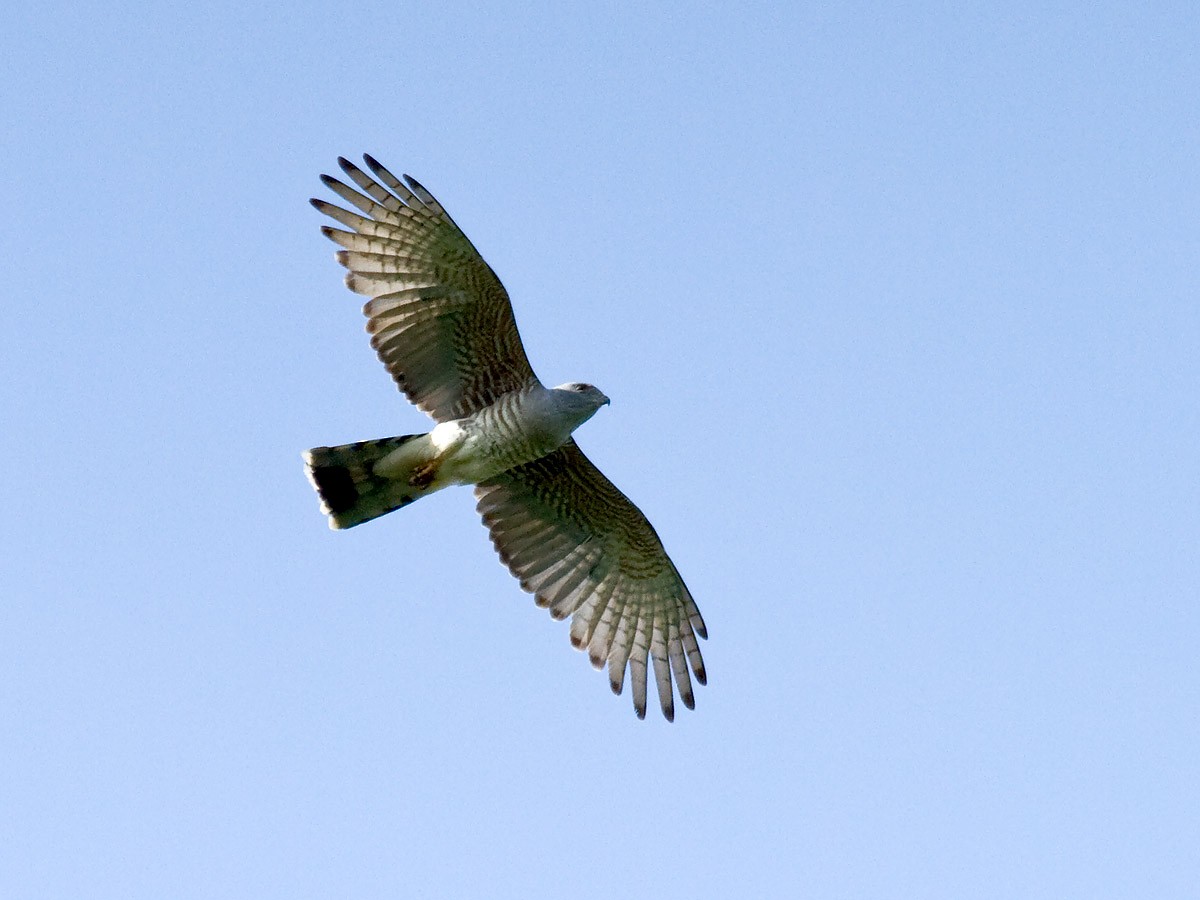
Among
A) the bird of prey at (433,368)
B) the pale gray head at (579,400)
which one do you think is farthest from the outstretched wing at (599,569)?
the pale gray head at (579,400)

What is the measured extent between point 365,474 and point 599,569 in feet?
7.05

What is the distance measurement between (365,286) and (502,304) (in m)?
0.93

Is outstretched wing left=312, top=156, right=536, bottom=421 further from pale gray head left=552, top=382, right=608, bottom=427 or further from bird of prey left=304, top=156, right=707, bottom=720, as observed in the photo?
pale gray head left=552, top=382, right=608, bottom=427

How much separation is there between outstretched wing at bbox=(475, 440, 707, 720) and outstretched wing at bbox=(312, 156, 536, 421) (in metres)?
0.95

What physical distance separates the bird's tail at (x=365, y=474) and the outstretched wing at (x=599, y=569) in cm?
101

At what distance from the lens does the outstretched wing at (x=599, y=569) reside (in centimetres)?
1296

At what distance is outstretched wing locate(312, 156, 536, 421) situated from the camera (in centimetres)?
1191

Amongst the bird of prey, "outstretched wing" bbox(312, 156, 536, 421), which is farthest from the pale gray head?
"outstretched wing" bbox(312, 156, 536, 421)

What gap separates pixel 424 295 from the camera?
12.0m

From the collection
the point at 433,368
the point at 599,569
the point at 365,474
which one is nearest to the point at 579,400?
the point at 433,368

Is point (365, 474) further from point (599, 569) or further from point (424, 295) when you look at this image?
point (599, 569)

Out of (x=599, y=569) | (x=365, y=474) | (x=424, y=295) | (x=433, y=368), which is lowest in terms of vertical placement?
(x=599, y=569)

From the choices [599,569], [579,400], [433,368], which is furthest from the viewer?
[599,569]

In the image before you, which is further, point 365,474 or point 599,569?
point 599,569
